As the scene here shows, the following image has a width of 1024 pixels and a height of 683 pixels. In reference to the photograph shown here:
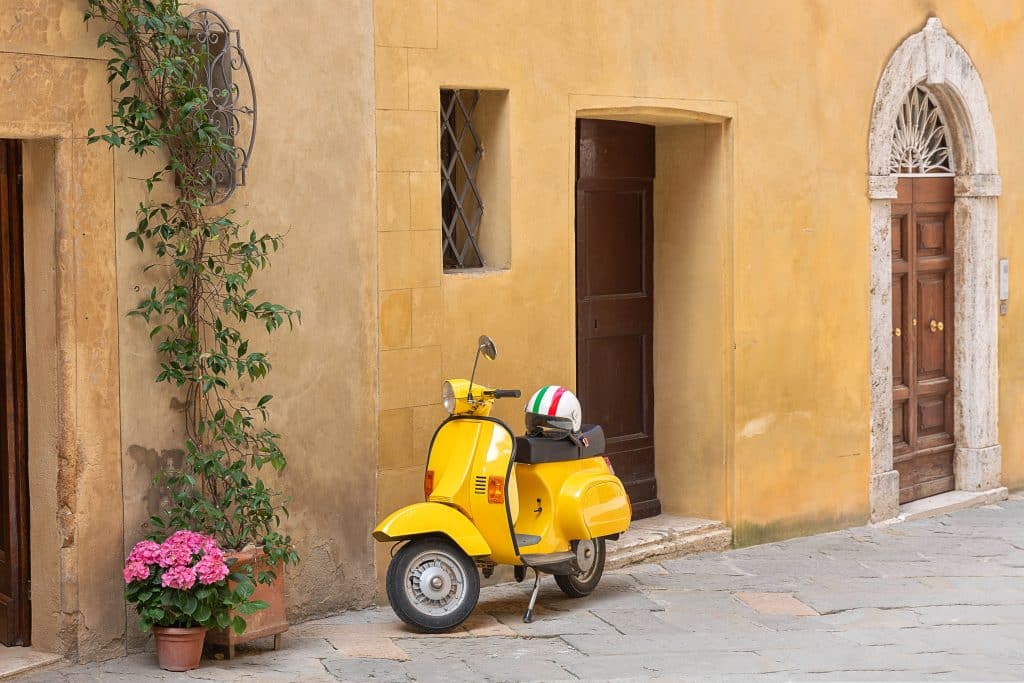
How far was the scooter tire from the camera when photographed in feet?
22.5

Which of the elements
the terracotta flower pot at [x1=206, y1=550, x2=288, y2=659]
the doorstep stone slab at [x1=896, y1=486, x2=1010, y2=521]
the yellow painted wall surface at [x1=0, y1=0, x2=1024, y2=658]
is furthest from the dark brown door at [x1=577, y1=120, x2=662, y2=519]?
the terracotta flower pot at [x1=206, y1=550, x2=288, y2=659]

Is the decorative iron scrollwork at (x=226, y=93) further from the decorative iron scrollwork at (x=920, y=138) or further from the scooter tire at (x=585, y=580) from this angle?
the decorative iron scrollwork at (x=920, y=138)

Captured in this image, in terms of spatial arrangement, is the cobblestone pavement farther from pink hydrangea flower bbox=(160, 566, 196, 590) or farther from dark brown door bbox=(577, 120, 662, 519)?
dark brown door bbox=(577, 120, 662, 519)

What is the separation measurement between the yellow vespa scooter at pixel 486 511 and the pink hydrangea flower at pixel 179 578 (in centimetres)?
85

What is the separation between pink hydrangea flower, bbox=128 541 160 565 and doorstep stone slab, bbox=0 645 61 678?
50cm

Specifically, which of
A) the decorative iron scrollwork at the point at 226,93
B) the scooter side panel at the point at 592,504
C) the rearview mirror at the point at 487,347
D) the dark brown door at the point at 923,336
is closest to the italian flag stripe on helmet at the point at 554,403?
the scooter side panel at the point at 592,504

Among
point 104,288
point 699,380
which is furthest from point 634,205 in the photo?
point 104,288

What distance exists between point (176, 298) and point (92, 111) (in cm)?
75

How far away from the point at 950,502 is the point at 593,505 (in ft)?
12.5

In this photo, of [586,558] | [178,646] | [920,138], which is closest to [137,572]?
[178,646]

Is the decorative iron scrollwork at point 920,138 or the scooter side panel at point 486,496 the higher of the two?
the decorative iron scrollwork at point 920,138

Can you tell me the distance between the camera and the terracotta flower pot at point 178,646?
5.65 meters

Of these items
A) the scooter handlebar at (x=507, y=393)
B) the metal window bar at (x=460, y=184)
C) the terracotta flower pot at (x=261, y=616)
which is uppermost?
the metal window bar at (x=460, y=184)

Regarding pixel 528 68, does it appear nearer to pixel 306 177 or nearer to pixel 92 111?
pixel 306 177
